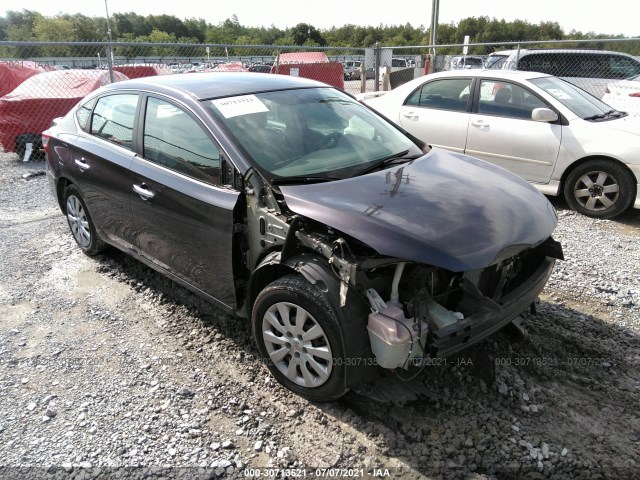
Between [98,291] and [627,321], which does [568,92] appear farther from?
[98,291]

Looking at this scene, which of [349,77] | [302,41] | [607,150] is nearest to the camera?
[607,150]

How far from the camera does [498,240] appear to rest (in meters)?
2.54

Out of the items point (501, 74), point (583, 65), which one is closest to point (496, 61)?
point (583, 65)

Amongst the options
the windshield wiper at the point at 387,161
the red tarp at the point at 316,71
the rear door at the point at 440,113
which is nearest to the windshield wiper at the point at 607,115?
the rear door at the point at 440,113

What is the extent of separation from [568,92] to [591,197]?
4.83 feet

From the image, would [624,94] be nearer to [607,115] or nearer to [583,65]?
[583,65]

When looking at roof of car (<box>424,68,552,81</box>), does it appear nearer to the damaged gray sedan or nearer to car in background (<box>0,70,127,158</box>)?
the damaged gray sedan

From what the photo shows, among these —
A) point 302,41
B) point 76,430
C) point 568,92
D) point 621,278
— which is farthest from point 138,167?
point 302,41

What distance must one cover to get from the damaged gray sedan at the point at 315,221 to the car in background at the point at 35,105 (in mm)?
5565

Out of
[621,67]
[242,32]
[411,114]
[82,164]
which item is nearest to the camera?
[82,164]

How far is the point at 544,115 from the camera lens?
5652 mm

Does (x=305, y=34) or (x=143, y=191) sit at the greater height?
(x=305, y=34)

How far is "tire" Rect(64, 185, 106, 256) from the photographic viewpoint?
14.8 feet

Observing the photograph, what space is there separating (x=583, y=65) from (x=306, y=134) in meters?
10.6
